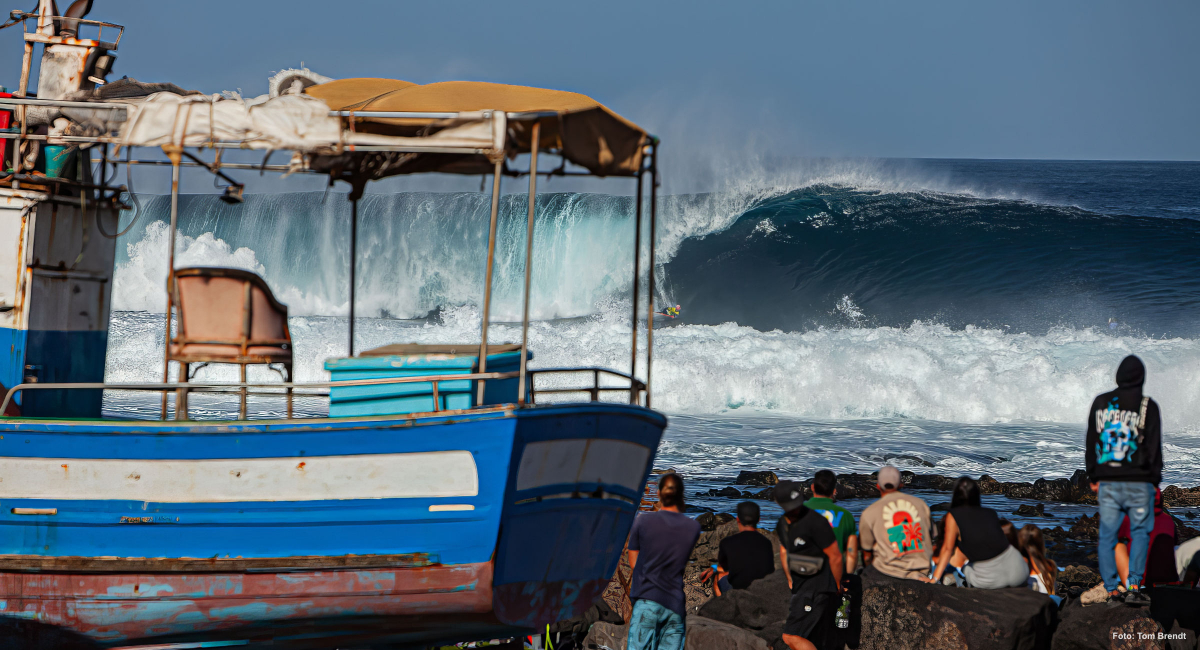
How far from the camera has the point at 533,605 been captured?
23.3ft

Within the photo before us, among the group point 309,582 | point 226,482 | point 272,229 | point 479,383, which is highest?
point 272,229

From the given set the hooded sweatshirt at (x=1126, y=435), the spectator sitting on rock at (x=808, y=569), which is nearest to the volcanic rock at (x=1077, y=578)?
the hooded sweatshirt at (x=1126, y=435)

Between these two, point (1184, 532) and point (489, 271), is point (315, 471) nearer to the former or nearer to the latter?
point (489, 271)

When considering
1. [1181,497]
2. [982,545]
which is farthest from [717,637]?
[1181,497]

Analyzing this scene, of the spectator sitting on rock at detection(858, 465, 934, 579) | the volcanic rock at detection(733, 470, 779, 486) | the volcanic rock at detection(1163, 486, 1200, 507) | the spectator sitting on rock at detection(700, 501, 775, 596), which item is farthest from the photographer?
the volcanic rock at detection(733, 470, 779, 486)

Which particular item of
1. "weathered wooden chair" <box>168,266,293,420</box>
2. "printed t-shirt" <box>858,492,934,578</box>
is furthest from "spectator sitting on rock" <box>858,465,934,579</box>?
"weathered wooden chair" <box>168,266,293,420</box>

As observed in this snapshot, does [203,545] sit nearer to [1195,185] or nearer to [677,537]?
[677,537]

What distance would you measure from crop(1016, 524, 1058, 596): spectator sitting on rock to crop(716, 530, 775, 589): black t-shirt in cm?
189

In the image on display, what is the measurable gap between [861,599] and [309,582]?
361 centimetres

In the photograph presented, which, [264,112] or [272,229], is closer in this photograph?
[264,112]

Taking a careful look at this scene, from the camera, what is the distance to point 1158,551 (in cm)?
729

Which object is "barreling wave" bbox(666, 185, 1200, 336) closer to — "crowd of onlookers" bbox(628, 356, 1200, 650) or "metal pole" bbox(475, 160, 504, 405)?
"crowd of onlookers" bbox(628, 356, 1200, 650)

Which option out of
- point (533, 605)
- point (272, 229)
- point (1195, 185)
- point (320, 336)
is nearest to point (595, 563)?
point (533, 605)

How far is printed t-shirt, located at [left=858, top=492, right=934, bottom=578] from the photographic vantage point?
7395 mm
